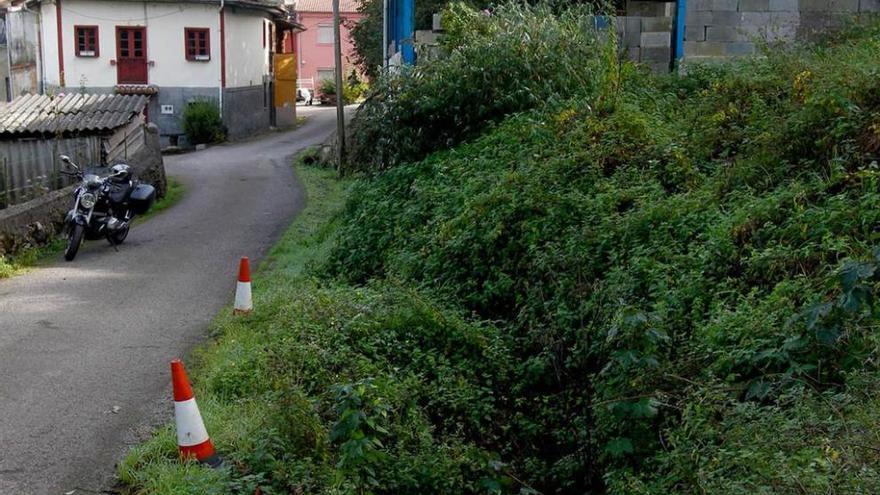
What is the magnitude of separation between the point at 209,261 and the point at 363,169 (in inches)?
96.2

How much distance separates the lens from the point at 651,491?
5.15m

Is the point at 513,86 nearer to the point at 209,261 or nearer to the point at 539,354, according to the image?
the point at 209,261

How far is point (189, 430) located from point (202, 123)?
31.7 meters

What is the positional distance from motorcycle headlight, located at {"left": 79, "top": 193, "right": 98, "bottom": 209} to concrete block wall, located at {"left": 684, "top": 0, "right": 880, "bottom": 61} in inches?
343

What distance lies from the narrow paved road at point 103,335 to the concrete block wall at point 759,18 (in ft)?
23.6

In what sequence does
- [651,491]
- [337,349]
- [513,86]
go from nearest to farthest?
[651,491], [337,349], [513,86]

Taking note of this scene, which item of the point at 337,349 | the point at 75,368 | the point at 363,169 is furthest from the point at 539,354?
the point at 363,169

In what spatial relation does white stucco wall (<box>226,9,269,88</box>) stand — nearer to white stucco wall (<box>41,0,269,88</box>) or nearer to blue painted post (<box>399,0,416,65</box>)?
white stucco wall (<box>41,0,269,88</box>)

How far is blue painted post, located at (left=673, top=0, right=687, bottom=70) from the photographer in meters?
14.9

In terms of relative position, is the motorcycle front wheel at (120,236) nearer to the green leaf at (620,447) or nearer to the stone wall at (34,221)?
the stone wall at (34,221)

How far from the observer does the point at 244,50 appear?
4009 cm

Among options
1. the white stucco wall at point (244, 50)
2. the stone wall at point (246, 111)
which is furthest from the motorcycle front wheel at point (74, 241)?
the white stucco wall at point (244, 50)

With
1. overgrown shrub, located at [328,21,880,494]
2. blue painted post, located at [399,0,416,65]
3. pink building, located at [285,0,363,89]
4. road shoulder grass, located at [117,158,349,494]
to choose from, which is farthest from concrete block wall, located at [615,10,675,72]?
pink building, located at [285,0,363,89]

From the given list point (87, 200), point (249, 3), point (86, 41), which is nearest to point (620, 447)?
point (87, 200)
